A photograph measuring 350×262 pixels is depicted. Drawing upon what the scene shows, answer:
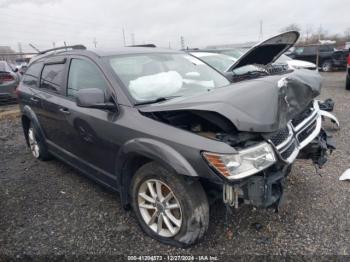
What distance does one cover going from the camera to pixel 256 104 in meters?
2.44

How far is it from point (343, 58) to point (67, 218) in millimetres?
19257

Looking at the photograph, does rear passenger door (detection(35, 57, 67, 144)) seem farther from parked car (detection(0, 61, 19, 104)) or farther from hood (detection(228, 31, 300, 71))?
parked car (detection(0, 61, 19, 104))

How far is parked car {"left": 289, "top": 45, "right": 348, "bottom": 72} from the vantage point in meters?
18.4

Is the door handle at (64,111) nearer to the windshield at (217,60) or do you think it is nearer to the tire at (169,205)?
the tire at (169,205)

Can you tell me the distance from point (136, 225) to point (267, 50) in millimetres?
2772

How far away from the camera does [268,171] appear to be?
8.26 ft

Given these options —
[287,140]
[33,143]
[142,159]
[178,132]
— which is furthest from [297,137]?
[33,143]

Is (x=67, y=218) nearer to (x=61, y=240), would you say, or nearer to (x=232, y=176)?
(x=61, y=240)

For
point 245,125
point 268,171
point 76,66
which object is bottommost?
point 268,171

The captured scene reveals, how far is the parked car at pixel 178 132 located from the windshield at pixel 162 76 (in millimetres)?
13

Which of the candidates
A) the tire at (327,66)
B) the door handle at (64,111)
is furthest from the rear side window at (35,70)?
the tire at (327,66)

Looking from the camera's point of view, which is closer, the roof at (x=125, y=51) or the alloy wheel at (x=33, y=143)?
the roof at (x=125, y=51)

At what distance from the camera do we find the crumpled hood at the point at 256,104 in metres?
2.34

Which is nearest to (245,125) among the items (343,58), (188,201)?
(188,201)
